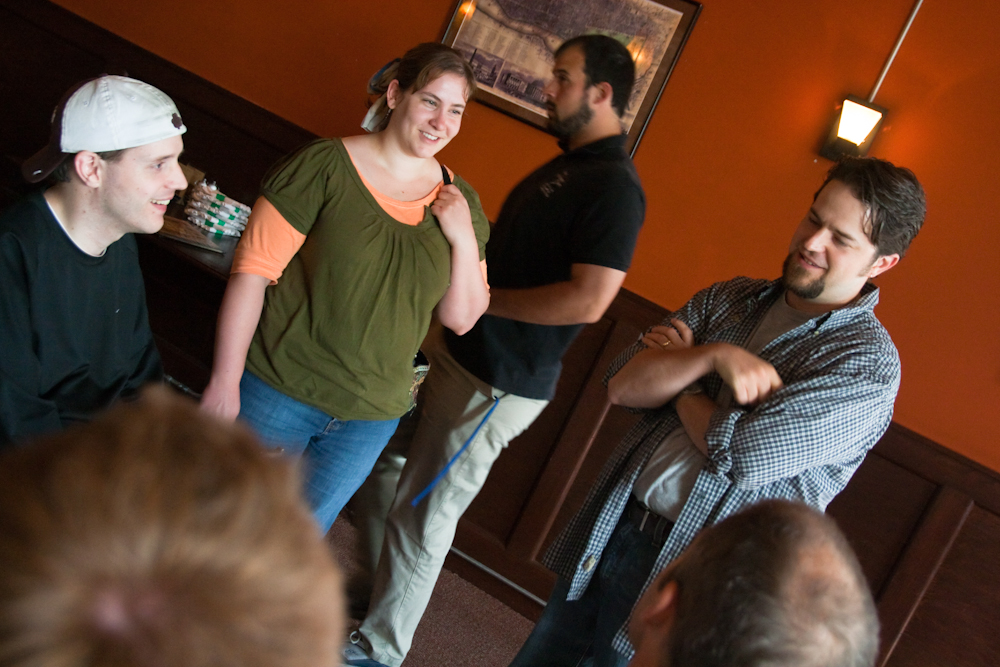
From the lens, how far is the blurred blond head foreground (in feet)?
1.39

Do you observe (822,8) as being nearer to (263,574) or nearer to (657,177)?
(657,177)

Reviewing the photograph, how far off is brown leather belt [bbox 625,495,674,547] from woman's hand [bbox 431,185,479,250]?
71cm

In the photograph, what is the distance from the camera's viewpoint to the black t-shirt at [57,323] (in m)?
1.38

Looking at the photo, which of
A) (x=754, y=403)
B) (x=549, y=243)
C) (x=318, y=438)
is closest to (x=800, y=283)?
(x=754, y=403)

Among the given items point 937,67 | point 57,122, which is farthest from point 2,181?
point 937,67

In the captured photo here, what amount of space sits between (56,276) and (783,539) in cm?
134

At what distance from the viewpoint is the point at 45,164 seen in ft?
4.71

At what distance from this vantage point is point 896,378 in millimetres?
1568

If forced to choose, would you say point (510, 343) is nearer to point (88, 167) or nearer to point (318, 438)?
point (318, 438)

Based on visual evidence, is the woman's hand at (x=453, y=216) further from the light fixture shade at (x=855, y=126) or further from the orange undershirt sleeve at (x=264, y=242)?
the light fixture shade at (x=855, y=126)

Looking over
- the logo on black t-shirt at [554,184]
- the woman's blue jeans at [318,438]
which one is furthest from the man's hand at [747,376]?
the woman's blue jeans at [318,438]

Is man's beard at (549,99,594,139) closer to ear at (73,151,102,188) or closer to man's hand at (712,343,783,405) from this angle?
man's hand at (712,343,783,405)

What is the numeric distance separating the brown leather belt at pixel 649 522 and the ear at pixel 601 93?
1125 millimetres

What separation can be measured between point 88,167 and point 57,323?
0.99ft
